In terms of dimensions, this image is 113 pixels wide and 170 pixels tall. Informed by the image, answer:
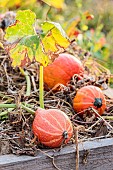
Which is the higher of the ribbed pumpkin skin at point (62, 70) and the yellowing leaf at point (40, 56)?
the yellowing leaf at point (40, 56)

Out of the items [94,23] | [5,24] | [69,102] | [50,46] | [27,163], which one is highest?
[94,23]

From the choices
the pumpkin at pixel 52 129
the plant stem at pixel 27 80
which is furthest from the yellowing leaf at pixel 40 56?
the plant stem at pixel 27 80

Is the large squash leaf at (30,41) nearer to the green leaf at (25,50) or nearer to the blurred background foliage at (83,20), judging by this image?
the green leaf at (25,50)

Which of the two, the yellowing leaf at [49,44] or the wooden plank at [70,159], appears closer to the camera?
the wooden plank at [70,159]

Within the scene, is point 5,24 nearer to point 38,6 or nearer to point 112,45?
point 112,45

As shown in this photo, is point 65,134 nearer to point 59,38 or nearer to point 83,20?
point 59,38

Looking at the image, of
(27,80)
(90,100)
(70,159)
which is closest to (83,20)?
(27,80)

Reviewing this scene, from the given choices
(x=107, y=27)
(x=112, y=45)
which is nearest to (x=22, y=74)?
(x=112, y=45)
